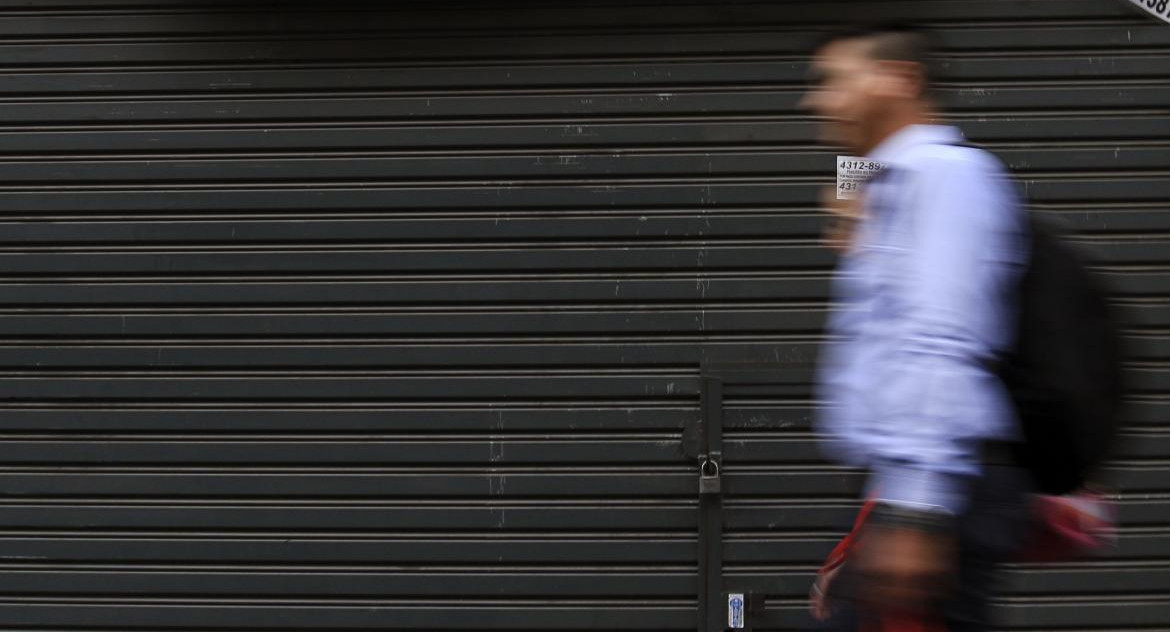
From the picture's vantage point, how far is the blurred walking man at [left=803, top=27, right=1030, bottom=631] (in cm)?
218

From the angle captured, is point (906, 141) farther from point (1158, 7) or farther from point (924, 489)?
point (1158, 7)

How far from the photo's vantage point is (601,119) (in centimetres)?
578

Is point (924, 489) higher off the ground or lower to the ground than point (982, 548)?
higher

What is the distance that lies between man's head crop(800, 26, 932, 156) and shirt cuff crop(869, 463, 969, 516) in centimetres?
74

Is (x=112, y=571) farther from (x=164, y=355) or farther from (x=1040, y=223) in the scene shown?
(x=1040, y=223)

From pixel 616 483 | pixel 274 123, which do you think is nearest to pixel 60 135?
pixel 274 123

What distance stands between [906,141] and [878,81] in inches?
6.4

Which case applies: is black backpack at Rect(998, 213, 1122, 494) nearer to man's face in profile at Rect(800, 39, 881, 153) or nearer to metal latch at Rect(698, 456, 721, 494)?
man's face in profile at Rect(800, 39, 881, 153)

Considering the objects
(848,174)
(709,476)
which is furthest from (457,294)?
(848,174)

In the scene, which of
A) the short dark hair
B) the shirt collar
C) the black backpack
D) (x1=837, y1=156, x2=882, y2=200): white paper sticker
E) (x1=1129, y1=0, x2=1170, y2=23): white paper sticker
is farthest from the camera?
(x1=837, y1=156, x2=882, y2=200): white paper sticker

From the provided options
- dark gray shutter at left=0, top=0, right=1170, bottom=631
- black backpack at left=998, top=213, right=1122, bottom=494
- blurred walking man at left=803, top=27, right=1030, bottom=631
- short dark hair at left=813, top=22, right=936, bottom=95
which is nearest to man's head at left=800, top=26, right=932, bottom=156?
short dark hair at left=813, top=22, right=936, bottom=95

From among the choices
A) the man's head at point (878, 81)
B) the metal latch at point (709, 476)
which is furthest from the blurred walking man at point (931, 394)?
the metal latch at point (709, 476)

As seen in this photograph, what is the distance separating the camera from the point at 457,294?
579cm

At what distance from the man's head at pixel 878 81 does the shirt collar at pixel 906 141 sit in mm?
29
